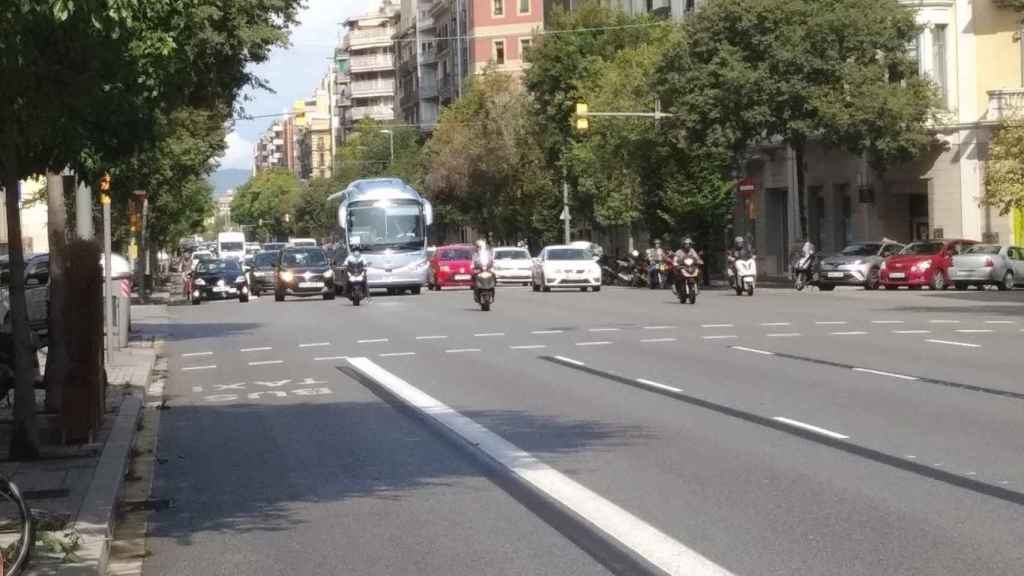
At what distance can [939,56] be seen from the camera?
186 ft

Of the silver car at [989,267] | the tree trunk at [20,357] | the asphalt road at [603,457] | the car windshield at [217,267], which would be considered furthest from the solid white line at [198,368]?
the car windshield at [217,267]

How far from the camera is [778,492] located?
36.4 ft

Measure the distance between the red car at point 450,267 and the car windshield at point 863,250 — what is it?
15.8 meters

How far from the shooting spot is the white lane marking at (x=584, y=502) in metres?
8.77

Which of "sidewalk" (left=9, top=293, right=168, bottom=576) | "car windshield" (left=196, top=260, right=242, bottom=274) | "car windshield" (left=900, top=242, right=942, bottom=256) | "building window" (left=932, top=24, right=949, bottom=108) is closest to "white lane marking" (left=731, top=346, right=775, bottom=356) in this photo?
"sidewalk" (left=9, top=293, right=168, bottom=576)

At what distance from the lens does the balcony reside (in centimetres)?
5342

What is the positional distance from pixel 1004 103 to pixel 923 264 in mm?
7119

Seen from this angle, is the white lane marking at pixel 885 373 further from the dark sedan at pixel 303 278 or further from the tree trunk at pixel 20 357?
the dark sedan at pixel 303 278

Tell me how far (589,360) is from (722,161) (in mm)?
36454

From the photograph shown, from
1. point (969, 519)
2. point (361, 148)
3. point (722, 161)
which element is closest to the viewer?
point (969, 519)

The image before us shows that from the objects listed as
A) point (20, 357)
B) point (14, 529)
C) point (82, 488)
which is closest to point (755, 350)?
point (20, 357)

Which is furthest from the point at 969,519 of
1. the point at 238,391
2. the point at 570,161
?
the point at 570,161

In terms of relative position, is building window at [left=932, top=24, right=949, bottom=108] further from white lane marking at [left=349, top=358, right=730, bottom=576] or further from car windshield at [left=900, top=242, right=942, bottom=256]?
white lane marking at [left=349, top=358, right=730, bottom=576]

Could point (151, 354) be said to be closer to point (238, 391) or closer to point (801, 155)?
point (238, 391)
